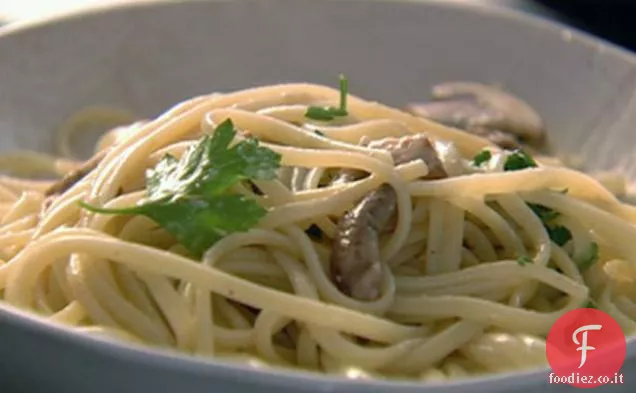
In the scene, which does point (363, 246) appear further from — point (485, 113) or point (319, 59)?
point (319, 59)

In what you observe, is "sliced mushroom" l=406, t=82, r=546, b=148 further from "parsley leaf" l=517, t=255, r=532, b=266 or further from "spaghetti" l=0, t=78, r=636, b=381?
"parsley leaf" l=517, t=255, r=532, b=266

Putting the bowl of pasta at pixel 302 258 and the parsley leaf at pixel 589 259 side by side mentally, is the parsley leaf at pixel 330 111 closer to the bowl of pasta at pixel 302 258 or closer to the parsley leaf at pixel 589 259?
the bowl of pasta at pixel 302 258

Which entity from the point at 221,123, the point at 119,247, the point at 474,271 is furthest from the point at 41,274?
the point at 474,271

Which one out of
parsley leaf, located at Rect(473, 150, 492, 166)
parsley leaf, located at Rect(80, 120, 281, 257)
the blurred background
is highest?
parsley leaf, located at Rect(80, 120, 281, 257)

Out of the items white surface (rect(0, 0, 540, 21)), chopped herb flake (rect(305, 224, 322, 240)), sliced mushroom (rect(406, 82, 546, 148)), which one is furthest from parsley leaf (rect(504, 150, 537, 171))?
white surface (rect(0, 0, 540, 21))

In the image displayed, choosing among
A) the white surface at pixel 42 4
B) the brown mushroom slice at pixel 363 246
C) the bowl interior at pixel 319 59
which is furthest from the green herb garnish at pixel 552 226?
the white surface at pixel 42 4
